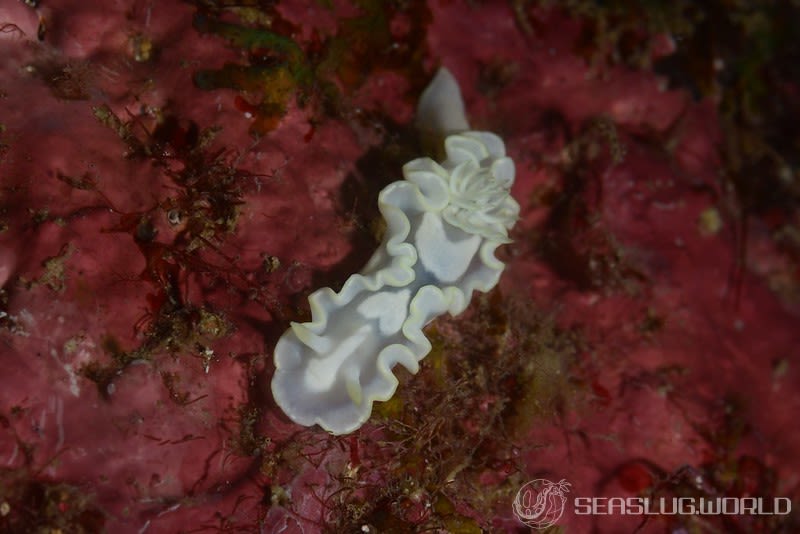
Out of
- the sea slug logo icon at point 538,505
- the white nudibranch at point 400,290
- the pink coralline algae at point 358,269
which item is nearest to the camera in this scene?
the pink coralline algae at point 358,269

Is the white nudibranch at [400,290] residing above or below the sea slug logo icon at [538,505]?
above

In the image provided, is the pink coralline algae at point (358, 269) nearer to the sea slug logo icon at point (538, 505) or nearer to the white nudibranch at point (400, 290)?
the sea slug logo icon at point (538, 505)

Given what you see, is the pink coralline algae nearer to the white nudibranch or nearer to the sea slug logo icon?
the sea slug logo icon

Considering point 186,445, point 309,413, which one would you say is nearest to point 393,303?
point 309,413

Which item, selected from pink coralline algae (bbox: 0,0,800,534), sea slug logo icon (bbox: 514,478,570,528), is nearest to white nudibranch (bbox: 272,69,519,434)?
pink coralline algae (bbox: 0,0,800,534)

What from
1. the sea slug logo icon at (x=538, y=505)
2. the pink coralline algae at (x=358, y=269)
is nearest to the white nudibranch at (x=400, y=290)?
the pink coralline algae at (x=358, y=269)

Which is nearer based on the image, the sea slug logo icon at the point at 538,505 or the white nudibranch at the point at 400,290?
the white nudibranch at the point at 400,290

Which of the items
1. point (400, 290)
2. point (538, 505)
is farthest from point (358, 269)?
point (538, 505)
